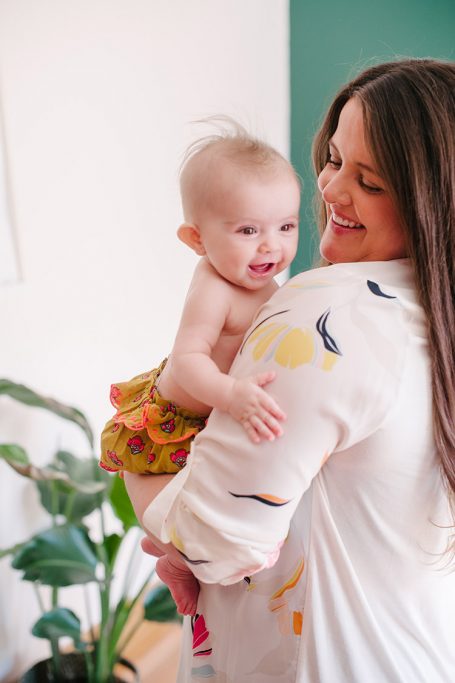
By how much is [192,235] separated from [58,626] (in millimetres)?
1445

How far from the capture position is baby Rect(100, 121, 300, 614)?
1030 mm

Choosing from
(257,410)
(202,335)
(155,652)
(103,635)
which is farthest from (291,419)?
(155,652)

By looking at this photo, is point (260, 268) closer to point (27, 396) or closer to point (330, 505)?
point (330, 505)

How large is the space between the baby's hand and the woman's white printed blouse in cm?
1

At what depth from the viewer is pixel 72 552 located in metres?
2.07

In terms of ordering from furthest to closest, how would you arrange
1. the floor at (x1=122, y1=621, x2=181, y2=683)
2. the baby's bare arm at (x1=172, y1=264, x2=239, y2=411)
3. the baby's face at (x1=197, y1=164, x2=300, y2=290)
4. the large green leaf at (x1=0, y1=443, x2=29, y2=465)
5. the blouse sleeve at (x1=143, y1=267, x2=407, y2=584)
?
the floor at (x1=122, y1=621, x2=181, y2=683) → the large green leaf at (x1=0, y1=443, x2=29, y2=465) → the baby's face at (x1=197, y1=164, x2=300, y2=290) → the baby's bare arm at (x1=172, y1=264, x2=239, y2=411) → the blouse sleeve at (x1=143, y1=267, x2=407, y2=584)

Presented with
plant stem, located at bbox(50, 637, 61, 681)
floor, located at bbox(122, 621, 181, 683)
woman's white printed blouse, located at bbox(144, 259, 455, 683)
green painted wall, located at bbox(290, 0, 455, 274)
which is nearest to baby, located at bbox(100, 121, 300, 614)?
woman's white printed blouse, located at bbox(144, 259, 455, 683)

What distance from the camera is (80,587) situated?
2.60 metres

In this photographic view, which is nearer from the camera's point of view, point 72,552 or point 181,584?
point 181,584

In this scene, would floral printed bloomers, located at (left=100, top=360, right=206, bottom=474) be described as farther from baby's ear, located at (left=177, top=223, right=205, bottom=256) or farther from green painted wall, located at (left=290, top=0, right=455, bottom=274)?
green painted wall, located at (left=290, top=0, right=455, bottom=274)

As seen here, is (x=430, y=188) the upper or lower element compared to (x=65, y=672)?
upper

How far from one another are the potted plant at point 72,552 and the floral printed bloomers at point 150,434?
89cm

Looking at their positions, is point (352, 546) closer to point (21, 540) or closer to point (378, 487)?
point (378, 487)

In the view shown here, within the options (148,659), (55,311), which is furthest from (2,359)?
(148,659)
